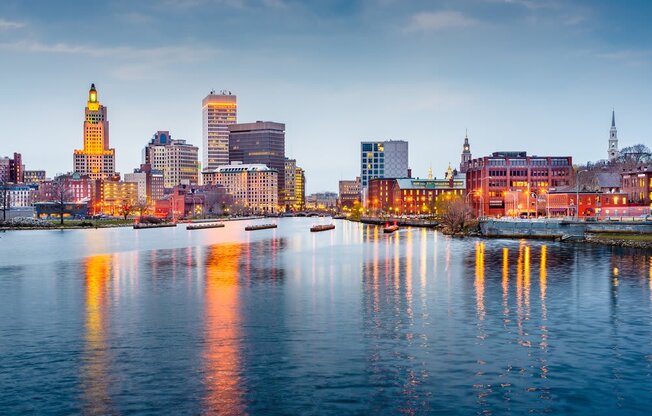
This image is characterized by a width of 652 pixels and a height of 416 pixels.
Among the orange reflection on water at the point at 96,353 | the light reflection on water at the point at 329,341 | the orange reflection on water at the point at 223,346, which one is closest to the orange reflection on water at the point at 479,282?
the light reflection on water at the point at 329,341

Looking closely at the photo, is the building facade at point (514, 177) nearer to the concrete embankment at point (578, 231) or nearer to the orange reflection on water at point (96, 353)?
the concrete embankment at point (578, 231)

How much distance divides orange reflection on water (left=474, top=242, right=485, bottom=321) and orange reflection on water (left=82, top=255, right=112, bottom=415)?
23.1 m

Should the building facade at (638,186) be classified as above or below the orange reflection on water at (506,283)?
above

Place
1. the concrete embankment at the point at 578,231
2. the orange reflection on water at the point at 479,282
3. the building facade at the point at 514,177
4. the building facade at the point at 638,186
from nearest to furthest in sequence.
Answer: the orange reflection on water at the point at 479,282, the concrete embankment at the point at 578,231, the building facade at the point at 638,186, the building facade at the point at 514,177

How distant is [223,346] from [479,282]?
30.8 meters

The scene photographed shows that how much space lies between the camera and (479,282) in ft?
188

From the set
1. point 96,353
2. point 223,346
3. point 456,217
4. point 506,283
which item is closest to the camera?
point 96,353

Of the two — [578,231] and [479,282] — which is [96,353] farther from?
[578,231]

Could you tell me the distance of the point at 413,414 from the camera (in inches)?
933

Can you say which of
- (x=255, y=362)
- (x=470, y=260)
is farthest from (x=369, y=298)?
(x=470, y=260)

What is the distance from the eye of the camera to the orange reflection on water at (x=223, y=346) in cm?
2530

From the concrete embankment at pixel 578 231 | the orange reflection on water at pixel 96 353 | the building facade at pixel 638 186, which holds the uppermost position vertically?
the building facade at pixel 638 186

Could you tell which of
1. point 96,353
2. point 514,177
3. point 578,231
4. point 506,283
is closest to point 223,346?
point 96,353

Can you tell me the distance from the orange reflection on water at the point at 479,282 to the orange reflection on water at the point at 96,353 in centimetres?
2307
